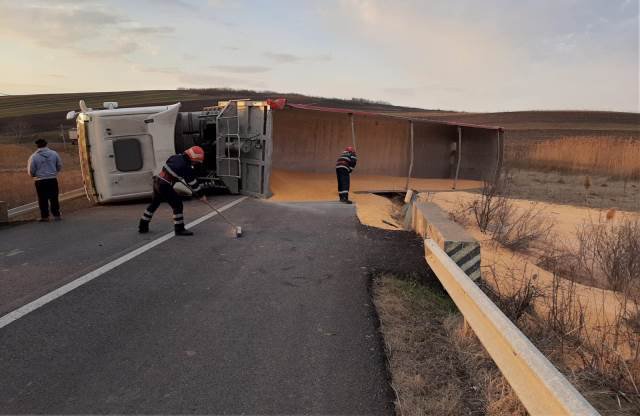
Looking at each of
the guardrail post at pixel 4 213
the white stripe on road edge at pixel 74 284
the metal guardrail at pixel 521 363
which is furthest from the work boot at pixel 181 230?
the metal guardrail at pixel 521 363

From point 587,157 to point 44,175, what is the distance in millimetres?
23397

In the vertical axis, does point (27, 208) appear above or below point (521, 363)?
below

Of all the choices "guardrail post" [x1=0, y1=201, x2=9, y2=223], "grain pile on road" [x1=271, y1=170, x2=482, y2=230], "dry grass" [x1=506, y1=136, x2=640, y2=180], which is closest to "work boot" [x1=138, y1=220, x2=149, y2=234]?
"guardrail post" [x1=0, y1=201, x2=9, y2=223]

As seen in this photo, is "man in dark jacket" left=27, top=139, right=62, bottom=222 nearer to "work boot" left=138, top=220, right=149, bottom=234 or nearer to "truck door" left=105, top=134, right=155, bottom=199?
"truck door" left=105, top=134, right=155, bottom=199

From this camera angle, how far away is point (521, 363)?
2629mm

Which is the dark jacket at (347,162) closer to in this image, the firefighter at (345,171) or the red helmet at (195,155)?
the firefighter at (345,171)

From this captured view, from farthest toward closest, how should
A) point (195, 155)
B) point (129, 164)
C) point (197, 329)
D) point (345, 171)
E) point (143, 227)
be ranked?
point (345, 171)
point (129, 164)
point (143, 227)
point (195, 155)
point (197, 329)

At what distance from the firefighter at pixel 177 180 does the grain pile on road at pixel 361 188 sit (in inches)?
140

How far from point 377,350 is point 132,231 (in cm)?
582

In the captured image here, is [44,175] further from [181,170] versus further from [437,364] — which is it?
[437,364]

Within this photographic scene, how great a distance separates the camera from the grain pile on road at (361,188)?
11292 millimetres

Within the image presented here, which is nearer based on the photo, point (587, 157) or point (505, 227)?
point (505, 227)

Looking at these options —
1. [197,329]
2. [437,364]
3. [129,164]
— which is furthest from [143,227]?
[437,364]

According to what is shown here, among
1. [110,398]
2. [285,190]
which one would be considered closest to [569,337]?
[110,398]
